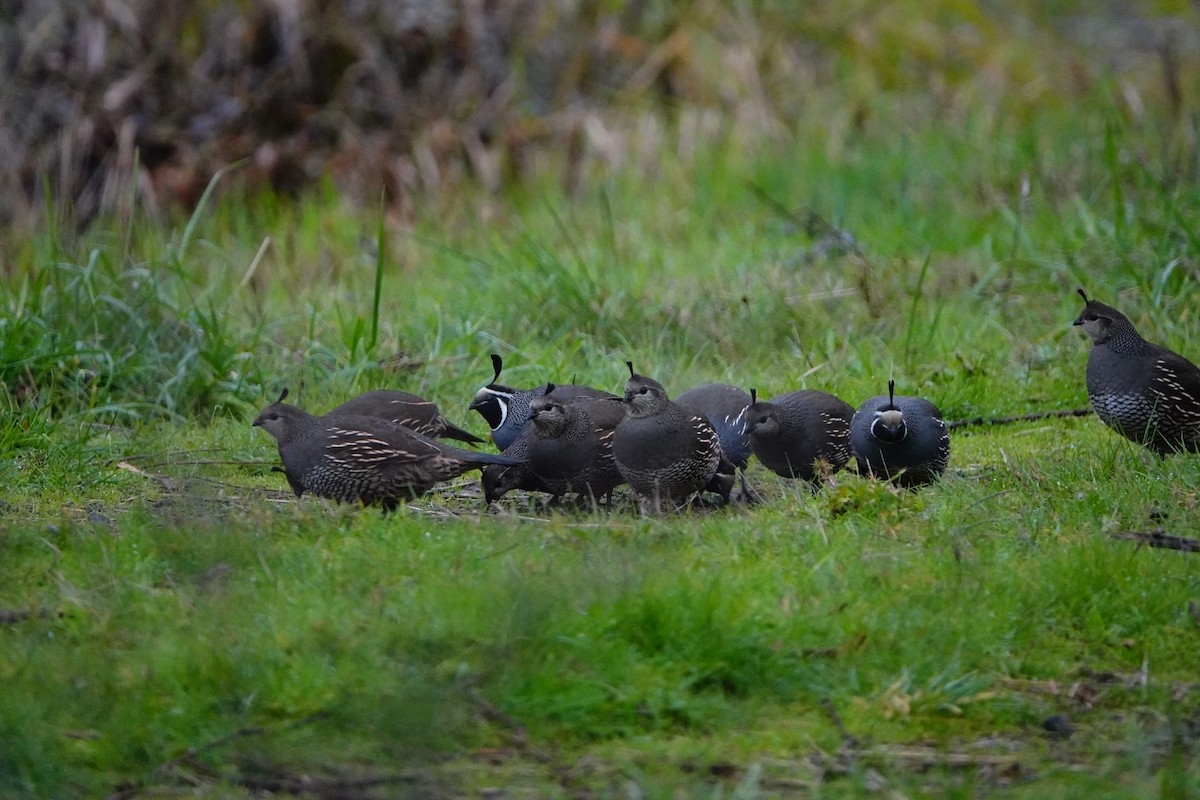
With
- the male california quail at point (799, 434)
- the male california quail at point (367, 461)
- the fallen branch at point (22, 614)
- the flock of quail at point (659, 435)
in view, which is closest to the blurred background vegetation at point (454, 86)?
the flock of quail at point (659, 435)

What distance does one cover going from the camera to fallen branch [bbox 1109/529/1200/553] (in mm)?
4230

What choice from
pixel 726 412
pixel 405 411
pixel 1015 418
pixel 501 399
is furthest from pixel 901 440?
pixel 405 411

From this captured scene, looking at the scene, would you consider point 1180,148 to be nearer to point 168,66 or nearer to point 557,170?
point 557,170

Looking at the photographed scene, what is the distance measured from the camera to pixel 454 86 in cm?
1127

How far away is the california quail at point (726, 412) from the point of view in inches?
227

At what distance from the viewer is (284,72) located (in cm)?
1120

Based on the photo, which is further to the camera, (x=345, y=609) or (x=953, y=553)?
(x=953, y=553)

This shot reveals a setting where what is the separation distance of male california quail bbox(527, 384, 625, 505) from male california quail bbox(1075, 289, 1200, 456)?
1.96 m

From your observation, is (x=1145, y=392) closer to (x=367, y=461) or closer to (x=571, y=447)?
(x=571, y=447)

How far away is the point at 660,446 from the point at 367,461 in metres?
1.04

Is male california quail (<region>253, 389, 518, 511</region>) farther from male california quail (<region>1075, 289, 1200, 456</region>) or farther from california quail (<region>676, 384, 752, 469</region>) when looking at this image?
male california quail (<region>1075, 289, 1200, 456</region>)

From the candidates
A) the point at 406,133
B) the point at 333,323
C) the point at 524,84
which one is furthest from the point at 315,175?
the point at 333,323

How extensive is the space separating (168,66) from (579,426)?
7012 mm

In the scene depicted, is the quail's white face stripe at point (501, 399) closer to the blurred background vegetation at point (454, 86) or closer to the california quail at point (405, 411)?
the california quail at point (405, 411)
